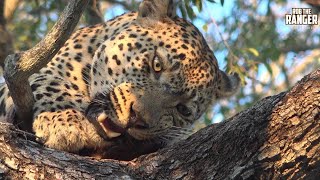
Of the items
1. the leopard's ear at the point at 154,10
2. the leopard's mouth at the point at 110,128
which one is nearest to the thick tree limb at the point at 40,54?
the leopard's mouth at the point at 110,128

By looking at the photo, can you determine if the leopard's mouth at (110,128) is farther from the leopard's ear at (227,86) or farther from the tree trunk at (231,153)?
the leopard's ear at (227,86)

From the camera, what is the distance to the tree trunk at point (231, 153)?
3141 mm

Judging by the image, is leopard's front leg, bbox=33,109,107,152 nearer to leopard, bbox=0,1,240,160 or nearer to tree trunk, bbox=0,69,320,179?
leopard, bbox=0,1,240,160

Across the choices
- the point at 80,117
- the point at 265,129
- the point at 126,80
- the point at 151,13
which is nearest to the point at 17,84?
the point at 80,117

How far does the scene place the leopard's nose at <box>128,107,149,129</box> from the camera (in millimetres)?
4168

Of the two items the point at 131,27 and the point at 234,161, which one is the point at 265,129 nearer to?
the point at 234,161

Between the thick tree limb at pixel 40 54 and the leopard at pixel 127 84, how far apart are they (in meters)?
0.39

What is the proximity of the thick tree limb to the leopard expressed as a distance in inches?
15.2

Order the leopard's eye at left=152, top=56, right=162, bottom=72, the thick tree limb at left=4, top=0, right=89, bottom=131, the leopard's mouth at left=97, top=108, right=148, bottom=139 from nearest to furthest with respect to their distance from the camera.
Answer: the thick tree limb at left=4, top=0, right=89, bottom=131 < the leopard's mouth at left=97, top=108, right=148, bottom=139 < the leopard's eye at left=152, top=56, right=162, bottom=72

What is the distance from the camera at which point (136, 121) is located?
4.18 m

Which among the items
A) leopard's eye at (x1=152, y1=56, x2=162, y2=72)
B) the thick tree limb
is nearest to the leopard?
leopard's eye at (x1=152, y1=56, x2=162, y2=72)

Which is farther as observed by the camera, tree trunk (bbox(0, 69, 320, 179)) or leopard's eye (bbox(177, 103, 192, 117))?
leopard's eye (bbox(177, 103, 192, 117))

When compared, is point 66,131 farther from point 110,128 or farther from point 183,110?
point 183,110

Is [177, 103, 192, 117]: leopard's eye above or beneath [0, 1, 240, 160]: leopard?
beneath
